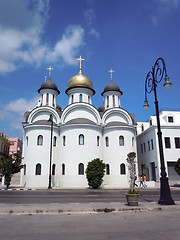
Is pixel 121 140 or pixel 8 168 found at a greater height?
pixel 121 140

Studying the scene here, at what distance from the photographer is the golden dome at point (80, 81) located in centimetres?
3447

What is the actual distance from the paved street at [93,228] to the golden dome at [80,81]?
1114 inches

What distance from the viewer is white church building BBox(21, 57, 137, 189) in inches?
1096

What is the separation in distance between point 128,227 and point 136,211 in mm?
3004

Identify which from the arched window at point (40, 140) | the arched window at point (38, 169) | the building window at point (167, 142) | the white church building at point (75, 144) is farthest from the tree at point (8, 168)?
the building window at point (167, 142)

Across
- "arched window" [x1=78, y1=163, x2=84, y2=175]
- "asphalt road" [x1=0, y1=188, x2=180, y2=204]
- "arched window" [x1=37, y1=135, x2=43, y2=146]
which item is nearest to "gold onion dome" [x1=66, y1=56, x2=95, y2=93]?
"arched window" [x1=37, y1=135, x2=43, y2=146]

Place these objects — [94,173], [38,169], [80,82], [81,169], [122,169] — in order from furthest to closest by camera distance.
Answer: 1. [80,82]
2. [122,169]
3. [38,169]
4. [81,169]
5. [94,173]

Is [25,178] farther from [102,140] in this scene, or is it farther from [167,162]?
[167,162]

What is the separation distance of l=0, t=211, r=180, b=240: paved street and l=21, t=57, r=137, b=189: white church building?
19.4 metres

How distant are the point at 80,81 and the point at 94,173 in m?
15.8

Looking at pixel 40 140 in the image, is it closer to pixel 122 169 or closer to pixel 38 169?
pixel 38 169

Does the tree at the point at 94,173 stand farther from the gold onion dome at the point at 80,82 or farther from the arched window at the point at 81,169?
the gold onion dome at the point at 80,82

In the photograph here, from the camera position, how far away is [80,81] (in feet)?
113

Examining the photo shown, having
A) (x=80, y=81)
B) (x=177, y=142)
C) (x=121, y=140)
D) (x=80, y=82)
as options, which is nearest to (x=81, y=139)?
(x=121, y=140)
